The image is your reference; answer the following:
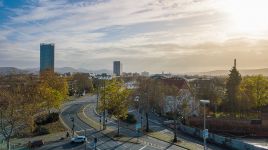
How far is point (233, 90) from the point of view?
9169 centimetres

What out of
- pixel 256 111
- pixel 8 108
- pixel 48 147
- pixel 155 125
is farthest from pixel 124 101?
pixel 256 111

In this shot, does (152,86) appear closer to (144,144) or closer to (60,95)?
(60,95)

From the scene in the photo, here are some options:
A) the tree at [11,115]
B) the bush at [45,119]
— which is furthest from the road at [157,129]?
the tree at [11,115]

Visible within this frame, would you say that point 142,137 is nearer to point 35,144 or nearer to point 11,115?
point 35,144

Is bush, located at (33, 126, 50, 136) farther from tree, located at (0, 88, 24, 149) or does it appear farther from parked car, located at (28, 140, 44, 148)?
tree, located at (0, 88, 24, 149)

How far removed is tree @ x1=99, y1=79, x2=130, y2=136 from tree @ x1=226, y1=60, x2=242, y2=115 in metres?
29.4

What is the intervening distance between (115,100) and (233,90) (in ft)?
107

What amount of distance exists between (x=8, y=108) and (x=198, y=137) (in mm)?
36160

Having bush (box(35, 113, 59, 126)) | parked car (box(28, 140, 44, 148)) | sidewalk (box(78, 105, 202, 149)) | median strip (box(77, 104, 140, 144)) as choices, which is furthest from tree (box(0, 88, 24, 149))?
bush (box(35, 113, 59, 126))

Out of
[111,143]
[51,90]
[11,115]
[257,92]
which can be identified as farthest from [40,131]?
[257,92]

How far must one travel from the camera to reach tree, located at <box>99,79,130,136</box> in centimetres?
7419

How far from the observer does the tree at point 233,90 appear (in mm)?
91562

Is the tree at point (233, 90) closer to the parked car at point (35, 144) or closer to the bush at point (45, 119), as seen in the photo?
the bush at point (45, 119)

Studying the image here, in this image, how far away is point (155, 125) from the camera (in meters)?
86.2
